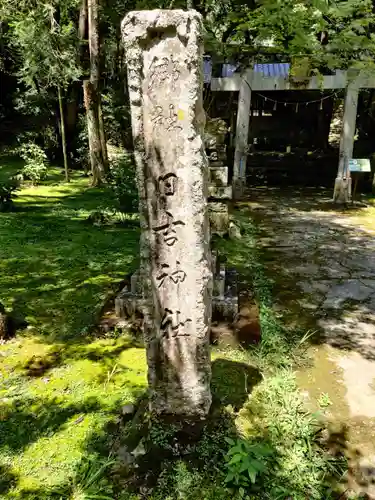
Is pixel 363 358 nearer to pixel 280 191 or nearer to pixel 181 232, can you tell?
pixel 181 232

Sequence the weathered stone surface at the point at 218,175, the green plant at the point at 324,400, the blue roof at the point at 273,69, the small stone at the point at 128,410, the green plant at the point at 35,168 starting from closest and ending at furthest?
the small stone at the point at 128,410 → the green plant at the point at 324,400 → the weathered stone surface at the point at 218,175 → the blue roof at the point at 273,69 → the green plant at the point at 35,168

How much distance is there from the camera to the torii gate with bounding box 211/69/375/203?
37.3 ft

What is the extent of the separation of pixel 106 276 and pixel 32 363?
223 centimetres

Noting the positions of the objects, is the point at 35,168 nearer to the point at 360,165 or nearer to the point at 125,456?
the point at 360,165

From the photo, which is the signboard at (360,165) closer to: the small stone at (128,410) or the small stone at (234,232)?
the small stone at (234,232)

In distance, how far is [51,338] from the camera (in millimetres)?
4703

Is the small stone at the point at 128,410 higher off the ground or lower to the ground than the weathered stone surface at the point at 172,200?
lower

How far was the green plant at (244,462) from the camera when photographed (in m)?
2.78

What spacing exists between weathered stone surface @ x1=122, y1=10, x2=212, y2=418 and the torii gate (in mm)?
9866

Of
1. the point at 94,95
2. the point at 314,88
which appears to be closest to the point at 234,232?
the point at 314,88

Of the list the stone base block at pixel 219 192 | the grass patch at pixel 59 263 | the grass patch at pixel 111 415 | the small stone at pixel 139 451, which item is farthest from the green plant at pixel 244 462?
the stone base block at pixel 219 192

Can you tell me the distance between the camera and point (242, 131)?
1241 cm

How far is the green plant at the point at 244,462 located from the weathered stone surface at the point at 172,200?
14.0 inches

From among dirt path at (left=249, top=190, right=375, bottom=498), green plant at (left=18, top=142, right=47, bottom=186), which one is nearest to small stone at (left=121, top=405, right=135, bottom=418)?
dirt path at (left=249, top=190, right=375, bottom=498)
